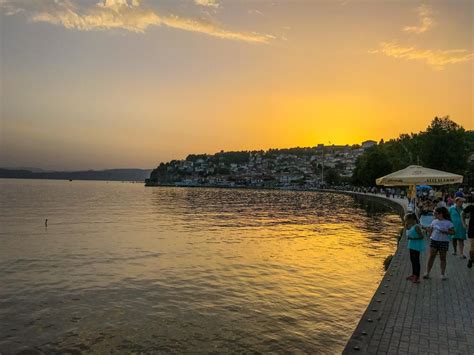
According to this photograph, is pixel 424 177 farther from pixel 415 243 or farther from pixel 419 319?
pixel 419 319

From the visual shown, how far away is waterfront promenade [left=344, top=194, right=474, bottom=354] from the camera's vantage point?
5.93 meters

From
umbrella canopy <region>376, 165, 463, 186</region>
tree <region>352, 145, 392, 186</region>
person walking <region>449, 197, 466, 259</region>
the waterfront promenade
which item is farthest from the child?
tree <region>352, 145, 392, 186</region>

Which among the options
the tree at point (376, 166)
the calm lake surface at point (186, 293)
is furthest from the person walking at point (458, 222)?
the tree at point (376, 166)

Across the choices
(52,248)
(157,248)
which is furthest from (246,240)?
(52,248)

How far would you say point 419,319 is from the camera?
7.13 m

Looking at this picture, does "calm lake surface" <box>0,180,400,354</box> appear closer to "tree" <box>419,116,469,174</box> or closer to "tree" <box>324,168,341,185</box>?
Answer: "tree" <box>419,116,469,174</box>

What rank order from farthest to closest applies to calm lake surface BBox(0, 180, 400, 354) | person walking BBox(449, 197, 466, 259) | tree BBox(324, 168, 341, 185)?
tree BBox(324, 168, 341, 185), person walking BBox(449, 197, 466, 259), calm lake surface BBox(0, 180, 400, 354)

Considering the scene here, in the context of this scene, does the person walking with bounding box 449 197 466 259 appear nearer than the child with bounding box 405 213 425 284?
No

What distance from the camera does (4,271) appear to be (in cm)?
1507

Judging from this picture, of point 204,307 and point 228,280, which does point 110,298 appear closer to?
point 204,307

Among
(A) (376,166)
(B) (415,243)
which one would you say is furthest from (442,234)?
(A) (376,166)

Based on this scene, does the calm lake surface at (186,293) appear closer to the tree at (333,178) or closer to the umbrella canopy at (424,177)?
the umbrella canopy at (424,177)

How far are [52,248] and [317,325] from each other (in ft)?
53.9

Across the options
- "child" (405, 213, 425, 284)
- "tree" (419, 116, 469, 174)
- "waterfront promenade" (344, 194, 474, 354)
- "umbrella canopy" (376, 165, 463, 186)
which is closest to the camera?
"waterfront promenade" (344, 194, 474, 354)
